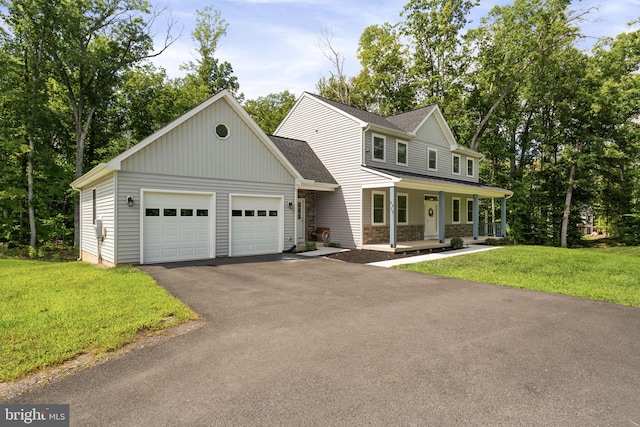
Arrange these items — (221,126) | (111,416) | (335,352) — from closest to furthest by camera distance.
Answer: (111,416)
(335,352)
(221,126)

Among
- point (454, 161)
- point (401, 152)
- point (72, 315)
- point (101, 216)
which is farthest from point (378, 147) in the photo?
point (72, 315)

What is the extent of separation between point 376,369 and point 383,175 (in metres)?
11.1

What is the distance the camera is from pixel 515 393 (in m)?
3.09

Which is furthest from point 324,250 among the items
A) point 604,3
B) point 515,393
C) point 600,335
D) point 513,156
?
point 604,3

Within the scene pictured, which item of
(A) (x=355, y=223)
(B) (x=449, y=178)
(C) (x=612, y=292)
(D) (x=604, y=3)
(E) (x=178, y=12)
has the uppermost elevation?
(D) (x=604, y=3)

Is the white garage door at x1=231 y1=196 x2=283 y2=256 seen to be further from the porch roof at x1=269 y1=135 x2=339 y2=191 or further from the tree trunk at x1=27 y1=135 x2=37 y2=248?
the tree trunk at x1=27 y1=135 x2=37 y2=248

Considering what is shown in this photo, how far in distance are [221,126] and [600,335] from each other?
11.4 m

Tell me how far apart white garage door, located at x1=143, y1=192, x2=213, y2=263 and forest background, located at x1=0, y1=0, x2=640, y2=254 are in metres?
9.01

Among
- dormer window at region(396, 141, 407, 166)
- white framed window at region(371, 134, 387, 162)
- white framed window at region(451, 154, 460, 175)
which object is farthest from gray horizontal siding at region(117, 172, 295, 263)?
white framed window at region(451, 154, 460, 175)

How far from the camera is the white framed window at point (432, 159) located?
1902 cm

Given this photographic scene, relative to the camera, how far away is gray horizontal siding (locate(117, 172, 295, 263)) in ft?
32.7

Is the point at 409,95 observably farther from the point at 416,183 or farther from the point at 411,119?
the point at 416,183

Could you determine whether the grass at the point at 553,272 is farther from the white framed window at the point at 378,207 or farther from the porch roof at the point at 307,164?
the porch roof at the point at 307,164

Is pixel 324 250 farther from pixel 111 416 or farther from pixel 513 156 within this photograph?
pixel 513 156
